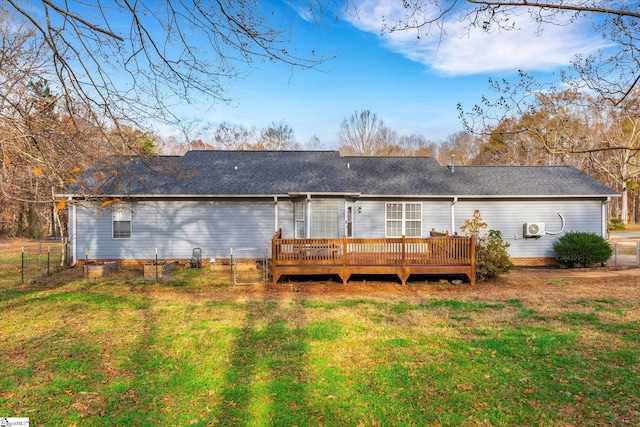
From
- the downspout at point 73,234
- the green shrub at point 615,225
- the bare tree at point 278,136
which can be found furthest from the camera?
the bare tree at point 278,136

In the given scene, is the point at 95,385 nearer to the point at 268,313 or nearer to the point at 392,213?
the point at 268,313

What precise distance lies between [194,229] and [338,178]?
5960 mm

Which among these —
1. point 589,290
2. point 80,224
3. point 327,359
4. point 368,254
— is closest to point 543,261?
point 589,290

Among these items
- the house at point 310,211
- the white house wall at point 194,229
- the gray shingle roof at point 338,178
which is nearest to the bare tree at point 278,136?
the gray shingle roof at point 338,178

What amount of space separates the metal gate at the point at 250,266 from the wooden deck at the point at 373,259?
1.08 meters

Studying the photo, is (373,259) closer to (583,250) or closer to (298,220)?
(298,220)

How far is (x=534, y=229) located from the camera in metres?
15.3

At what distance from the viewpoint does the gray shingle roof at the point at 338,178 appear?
1489 centimetres

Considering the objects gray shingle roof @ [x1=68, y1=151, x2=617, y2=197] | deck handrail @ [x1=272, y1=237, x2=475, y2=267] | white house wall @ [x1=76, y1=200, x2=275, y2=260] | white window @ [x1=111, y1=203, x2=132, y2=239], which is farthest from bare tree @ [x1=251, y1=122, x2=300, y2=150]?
deck handrail @ [x1=272, y1=237, x2=475, y2=267]

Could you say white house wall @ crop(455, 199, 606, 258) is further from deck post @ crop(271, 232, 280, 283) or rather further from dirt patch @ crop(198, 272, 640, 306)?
deck post @ crop(271, 232, 280, 283)

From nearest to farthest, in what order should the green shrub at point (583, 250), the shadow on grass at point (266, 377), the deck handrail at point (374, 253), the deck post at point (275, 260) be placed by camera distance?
the shadow on grass at point (266, 377)
the deck post at point (275, 260)
the deck handrail at point (374, 253)
the green shrub at point (583, 250)

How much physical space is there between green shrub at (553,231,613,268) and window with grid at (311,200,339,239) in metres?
8.90

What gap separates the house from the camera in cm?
1473

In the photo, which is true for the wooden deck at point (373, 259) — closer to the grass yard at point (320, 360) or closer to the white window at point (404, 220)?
the grass yard at point (320, 360)
